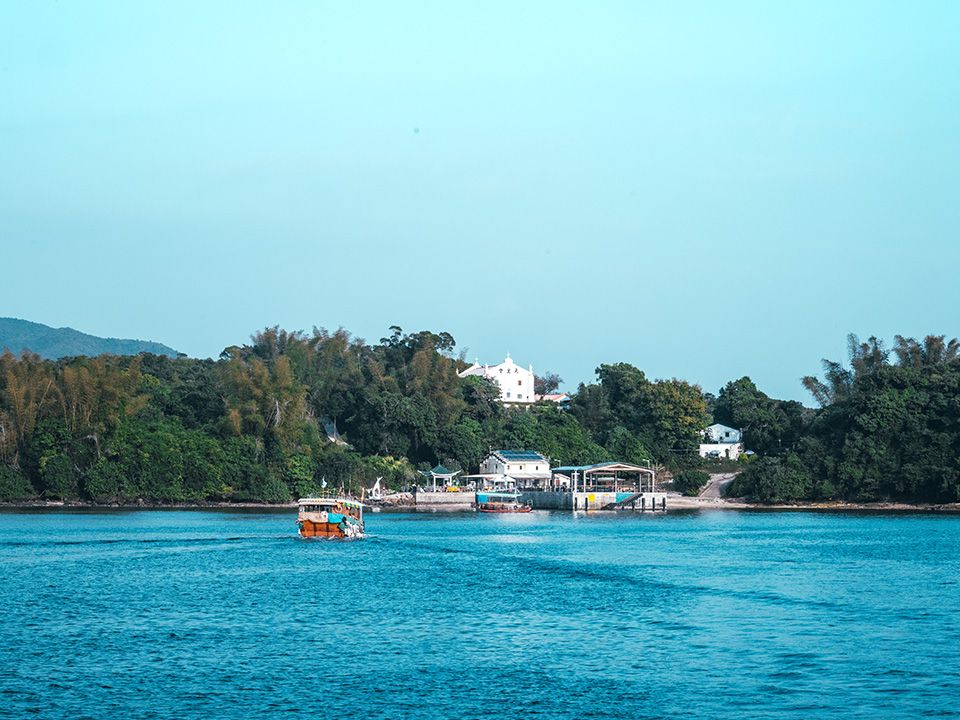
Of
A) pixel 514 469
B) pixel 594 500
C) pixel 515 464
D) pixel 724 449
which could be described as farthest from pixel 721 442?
pixel 514 469

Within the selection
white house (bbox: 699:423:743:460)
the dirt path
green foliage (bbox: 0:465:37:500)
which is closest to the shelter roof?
the dirt path

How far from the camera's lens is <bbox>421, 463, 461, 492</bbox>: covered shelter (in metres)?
92.3

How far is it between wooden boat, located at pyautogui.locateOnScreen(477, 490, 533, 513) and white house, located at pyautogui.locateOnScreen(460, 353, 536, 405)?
120 ft

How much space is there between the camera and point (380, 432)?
9406 centimetres

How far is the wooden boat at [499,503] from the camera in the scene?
87.1 m

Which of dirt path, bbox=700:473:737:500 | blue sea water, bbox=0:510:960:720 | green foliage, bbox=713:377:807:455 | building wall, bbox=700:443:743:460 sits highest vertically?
green foliage, bbox=713:377:807:455

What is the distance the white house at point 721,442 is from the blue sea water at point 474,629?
60.9 m

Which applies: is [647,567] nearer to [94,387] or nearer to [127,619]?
[127,619]

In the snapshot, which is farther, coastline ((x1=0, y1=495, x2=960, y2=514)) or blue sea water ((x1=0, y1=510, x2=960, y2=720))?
coastline ((x1=0, y1=495, x2=960, y2=514))

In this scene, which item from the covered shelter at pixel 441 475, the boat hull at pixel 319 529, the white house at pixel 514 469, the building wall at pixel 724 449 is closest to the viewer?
the boat hull at pixel 319 529

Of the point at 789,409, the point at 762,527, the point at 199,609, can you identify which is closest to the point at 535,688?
the point at 199,609

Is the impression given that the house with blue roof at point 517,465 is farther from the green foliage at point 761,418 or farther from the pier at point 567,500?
the green foliage at point 761,418

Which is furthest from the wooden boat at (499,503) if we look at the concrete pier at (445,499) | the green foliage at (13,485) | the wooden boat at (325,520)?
the green foliage at (13,485)

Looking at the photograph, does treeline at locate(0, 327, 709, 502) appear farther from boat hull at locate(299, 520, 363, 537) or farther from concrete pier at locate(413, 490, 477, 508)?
boat hull at locate(299, 520, 363, 537)
